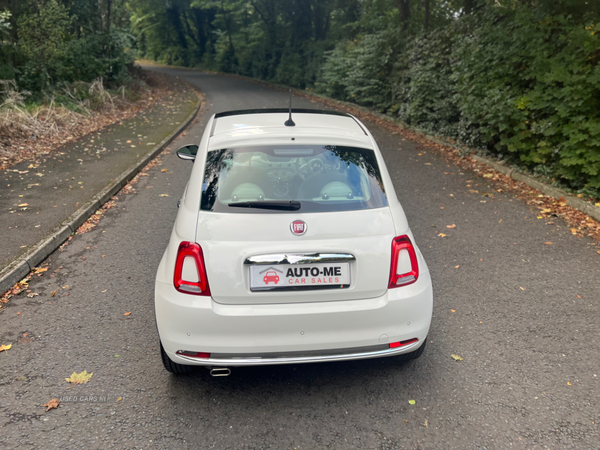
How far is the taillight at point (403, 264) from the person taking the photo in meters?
2.98

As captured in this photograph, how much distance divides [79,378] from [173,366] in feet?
2.38

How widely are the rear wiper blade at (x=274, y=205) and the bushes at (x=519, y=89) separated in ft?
19.5

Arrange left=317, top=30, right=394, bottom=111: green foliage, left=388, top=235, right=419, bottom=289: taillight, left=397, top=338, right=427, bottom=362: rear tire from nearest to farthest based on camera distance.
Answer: left=388, top=235, right=419, bottom=289: taillight < left=397, top=338, right=427, bottom=362: rear tire < left=317, top=30, right=394, bottom=111: green foliage

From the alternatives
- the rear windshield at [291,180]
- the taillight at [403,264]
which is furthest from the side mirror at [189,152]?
the taillight at [403,264]

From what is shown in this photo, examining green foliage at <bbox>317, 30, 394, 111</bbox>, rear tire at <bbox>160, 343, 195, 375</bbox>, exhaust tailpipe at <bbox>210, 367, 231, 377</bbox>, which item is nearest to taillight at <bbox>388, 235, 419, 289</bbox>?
exhaust tailpipe at <bbox>210, 367, 231, 377</bbox>

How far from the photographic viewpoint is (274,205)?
304 centimetres

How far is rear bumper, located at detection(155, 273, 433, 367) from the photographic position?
9.28 feet

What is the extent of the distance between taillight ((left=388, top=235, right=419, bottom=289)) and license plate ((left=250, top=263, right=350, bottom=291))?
0.30 m

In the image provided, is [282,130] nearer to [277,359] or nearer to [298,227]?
[298,227]

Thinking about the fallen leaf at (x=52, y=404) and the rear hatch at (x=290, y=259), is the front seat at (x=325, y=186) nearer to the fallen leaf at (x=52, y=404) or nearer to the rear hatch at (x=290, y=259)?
the rear hatch at (x=290, y=259)

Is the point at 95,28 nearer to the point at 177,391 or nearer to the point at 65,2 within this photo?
the point at 65,2

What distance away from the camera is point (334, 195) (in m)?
3.19

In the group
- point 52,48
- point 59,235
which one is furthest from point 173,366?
point 52,48

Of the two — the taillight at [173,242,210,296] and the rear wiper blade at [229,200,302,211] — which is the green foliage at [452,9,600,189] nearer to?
the rear wiper blade at [229,200,302,211]
